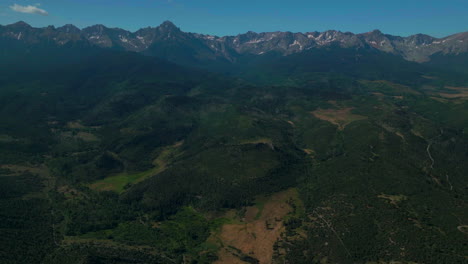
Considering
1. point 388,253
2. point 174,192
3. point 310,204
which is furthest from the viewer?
point 174,192

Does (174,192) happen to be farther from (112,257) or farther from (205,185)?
(112,257)

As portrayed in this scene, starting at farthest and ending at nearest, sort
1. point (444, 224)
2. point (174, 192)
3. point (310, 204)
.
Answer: point (174, 192)
point (310, 204)
point (444, 224)

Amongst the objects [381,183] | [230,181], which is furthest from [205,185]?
[381,183]

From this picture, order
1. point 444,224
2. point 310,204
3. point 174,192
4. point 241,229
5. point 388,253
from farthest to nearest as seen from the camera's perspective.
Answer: point 174,192 < point 310,204 < point 241,229 < point 444,224 < point 388,253

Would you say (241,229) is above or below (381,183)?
below

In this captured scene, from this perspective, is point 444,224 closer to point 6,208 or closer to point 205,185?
point 205,185

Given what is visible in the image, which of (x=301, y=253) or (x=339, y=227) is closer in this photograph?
(x=301, y=253)

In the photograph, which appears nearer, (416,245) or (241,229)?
(416,245)

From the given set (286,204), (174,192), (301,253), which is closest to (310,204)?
(286,204)

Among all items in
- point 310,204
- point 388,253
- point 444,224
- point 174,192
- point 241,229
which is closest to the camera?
point 388,253
